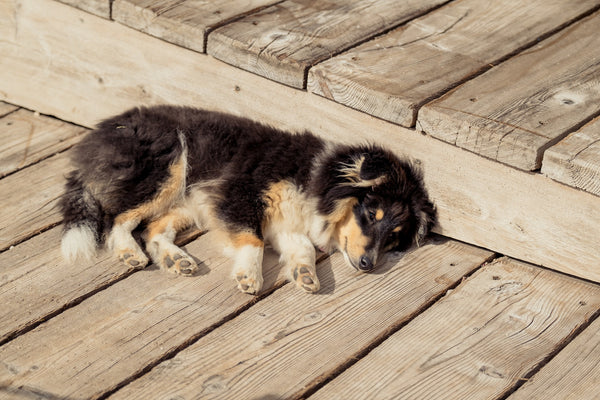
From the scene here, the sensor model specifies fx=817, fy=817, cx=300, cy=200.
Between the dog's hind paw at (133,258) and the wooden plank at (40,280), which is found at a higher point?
the dog's hind paw at (133,258)

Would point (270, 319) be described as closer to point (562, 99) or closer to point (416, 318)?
point (416, 318)

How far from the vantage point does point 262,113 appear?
4500 mm

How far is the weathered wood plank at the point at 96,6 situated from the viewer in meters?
4.61

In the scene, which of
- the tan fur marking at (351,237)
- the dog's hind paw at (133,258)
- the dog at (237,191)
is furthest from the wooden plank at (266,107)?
the dog's hind paw at (133,258)

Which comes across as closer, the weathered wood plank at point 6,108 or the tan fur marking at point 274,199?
the tan fur marking at point 274,199

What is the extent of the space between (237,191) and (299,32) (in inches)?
38.1

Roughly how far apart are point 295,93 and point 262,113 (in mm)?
276

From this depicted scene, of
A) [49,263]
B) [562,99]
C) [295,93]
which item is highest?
[562,99]

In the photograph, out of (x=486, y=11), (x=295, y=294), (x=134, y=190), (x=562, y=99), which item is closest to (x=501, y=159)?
(x=562, y=99)

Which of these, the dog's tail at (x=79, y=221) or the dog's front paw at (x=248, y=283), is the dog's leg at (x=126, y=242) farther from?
the dog's front paw at (x=248, y=283)

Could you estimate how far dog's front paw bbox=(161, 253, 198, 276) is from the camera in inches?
153

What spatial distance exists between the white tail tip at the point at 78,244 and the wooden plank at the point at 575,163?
85.4 inches

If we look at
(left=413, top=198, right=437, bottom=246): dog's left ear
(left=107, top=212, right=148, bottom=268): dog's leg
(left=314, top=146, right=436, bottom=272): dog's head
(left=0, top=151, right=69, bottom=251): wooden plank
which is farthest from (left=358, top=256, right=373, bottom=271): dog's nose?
(left=0, top=151, right=69, bottom=251): wooden plank

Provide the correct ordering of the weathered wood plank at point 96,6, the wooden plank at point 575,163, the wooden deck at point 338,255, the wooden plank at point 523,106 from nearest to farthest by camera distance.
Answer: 1. the wooden deck at point 338,255
2. the wooden plank at point 575,163
3. the wooden plank at point 523,106
4. the weathered wood plank at point 96,6
